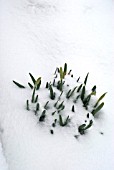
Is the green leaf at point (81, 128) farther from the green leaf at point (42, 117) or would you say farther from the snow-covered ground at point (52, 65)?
the green leaf at point (42, 117)

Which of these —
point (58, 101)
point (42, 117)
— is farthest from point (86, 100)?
point (42, 117)

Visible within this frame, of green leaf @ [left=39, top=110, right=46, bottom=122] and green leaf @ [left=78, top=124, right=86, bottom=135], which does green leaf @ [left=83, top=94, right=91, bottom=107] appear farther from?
green leaf @ [left=39, top=110, right=46, bottom=122]

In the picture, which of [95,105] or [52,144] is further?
[95,105]

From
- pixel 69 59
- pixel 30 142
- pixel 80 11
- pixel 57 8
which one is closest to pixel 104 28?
pixel 80 11

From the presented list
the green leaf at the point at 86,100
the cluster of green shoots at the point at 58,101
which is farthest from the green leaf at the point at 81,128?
the green leaf at the point at 86,100

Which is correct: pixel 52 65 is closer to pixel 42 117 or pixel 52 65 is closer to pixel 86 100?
pixel 86 100

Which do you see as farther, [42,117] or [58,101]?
[58,101]

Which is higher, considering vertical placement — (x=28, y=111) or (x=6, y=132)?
(x=28, y=111)

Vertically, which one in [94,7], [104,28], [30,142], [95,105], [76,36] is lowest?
[30,142]

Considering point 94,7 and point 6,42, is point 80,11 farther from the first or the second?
point 6,42
